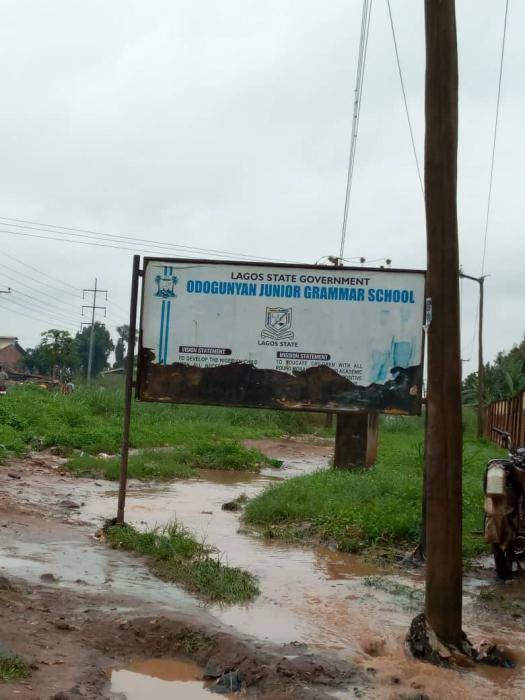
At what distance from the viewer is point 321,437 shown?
3231 centimetres

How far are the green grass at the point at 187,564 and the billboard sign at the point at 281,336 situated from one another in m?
1.40

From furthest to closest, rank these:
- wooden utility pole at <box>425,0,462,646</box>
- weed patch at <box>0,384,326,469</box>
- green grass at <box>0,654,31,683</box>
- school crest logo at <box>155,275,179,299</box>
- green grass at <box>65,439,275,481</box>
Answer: weed patch at <box>0,384,326,469</box>, green grass at <box>65,439,275,481</box>, school crest logo at <box>155,275,179,299</box>, wooden utility pole at <box>425,0,462,646</box>, green grass at <box>0,654,31,683</box>

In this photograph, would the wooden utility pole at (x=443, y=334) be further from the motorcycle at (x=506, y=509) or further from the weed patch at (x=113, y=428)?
the weed patch at (x=113, y=428)

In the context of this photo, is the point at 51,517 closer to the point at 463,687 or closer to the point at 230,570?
the point at 230,570

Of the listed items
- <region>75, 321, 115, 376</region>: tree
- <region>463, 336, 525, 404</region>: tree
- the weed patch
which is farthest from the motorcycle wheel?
<region>75, 321, 115, 376</region>: tree

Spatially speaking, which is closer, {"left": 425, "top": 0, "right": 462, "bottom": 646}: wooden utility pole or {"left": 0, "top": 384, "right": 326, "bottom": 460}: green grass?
{"left": 425, "top": 0, "right": 462, "bottom": 646}: wooden utility pole

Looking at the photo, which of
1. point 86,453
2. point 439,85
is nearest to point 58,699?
point 439,85

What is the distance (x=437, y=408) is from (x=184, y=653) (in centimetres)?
212

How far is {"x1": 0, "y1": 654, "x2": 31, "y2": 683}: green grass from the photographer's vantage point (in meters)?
4.05

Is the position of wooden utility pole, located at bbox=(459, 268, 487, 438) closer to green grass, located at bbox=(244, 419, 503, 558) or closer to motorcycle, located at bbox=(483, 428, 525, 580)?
green grass, located at bbox=(244, 419, 503, 558)

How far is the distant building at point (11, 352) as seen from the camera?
89.6m

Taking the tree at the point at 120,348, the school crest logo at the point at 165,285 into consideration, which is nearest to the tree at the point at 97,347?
the tree at the point at 120,348

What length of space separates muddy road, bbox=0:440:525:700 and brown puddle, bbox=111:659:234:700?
1cm

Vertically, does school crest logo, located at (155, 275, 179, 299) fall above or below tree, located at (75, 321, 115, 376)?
below
